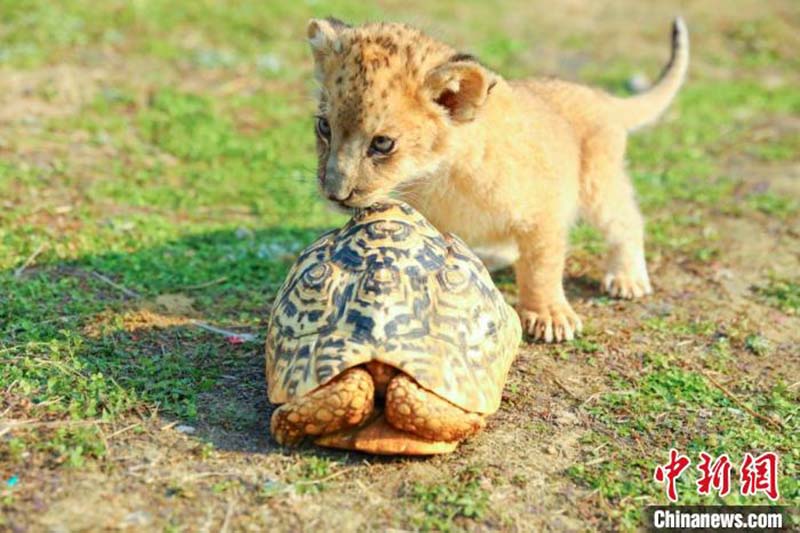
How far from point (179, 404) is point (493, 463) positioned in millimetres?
1567

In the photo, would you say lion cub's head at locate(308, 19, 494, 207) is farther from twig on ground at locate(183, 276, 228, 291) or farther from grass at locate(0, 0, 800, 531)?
twig on ground at locate(183, 276, 228, 291)

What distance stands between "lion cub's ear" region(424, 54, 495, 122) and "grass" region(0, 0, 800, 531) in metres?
1.53

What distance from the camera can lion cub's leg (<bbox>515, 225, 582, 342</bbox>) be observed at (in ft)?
20.4

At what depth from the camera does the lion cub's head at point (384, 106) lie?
18.1 ft

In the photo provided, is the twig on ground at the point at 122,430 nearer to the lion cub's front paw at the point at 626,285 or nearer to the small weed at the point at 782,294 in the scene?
the lion cub's front paw at the point at 626,285

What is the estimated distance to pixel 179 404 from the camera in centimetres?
488

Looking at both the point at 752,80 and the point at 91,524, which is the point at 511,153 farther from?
the point at 752,80

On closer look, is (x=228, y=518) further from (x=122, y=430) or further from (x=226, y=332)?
(x=226, y=332)

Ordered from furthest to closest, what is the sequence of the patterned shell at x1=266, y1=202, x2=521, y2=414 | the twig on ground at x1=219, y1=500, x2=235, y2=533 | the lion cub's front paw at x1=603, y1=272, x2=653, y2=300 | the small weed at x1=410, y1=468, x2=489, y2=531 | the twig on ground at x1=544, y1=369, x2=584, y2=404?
the lion cub's front paw at x1=603, y1=272, x2=653, y2=300 < the twig on ground at x1=544, y1=369, x2=584, y2=404 < the patterned shell at x1=266, y1=202, x2=521, y2=414 < the small weed at x1=410, y1=468, x2=489, y2=531 < the twig on ground at x1=219, y1=500, x2=235, y2=533

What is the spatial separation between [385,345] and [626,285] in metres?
3.11

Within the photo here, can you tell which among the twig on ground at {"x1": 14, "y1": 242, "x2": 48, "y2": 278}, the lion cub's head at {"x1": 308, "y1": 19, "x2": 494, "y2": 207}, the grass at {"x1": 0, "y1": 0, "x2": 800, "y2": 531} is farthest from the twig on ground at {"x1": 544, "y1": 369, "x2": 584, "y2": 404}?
the twig on ground at {"x1": 14, "y1": 242, "x2": 48, "y2": 278}

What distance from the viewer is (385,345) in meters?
4.42

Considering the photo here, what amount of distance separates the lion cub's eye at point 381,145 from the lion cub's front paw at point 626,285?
2.30 meters

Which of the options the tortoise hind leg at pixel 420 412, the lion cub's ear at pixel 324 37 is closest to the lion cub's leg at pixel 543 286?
the lion cub's ear at pixel 324 37
